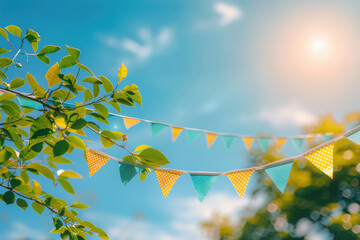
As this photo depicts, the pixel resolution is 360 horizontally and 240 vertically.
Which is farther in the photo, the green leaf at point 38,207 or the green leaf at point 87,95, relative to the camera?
the green leaf at point 38,207

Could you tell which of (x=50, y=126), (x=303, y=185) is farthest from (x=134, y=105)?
(x=303, y=185)

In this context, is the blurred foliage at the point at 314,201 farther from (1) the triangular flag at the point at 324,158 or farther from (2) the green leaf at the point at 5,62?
(2) the green leaf at the point at 5,62

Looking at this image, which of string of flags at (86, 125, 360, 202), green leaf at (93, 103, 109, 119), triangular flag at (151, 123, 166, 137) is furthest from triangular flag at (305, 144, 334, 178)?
triangular flag at (151, 123, 166, 137)

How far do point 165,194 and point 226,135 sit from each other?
2.05 m

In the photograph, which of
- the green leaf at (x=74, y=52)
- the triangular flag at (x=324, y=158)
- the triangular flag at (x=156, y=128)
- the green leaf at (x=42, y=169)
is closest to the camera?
the green leaf at (x=74, y=52)

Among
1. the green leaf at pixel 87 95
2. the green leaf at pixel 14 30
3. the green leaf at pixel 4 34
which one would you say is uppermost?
the green leaf at pixel 14 30

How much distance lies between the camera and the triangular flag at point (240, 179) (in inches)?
60.6

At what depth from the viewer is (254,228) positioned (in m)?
12.7

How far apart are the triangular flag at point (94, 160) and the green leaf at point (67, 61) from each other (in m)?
0.50

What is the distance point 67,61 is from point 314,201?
1287 centimetres

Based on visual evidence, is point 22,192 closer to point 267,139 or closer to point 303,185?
point 267,139

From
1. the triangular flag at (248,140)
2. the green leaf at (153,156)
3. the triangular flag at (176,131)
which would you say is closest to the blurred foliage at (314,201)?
the triangular flag at (248,140)

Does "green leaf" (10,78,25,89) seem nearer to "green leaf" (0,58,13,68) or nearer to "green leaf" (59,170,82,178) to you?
"green leaf" (0,58,13,68)

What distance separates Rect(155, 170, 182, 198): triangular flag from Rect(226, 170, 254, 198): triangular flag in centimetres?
27
